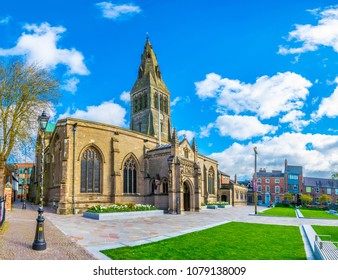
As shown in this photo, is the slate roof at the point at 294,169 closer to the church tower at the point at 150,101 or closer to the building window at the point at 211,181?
the building window at the point at 211,181

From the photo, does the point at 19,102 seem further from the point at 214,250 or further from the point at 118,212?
the point at 214,250

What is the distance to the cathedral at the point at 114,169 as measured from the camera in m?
27.7

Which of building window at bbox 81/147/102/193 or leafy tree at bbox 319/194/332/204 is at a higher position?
building window at bbox 81/147/102/193

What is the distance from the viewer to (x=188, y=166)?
34719 millimetres

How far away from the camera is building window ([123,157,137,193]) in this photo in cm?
3334

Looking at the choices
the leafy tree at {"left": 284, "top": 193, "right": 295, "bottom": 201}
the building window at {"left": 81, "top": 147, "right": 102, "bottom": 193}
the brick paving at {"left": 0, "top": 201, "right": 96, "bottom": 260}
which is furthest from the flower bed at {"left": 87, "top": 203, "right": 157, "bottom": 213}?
the leafy tree at {"left": 284, "top": 193, "right": 295, "bottom": 201}

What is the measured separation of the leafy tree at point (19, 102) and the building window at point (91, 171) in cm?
734

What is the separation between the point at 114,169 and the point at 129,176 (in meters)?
3.43

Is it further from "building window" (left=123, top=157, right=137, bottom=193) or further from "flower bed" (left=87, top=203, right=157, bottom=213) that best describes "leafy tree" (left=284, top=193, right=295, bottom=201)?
"flower bed" (left=87, top=203, right=157, bottom=213)

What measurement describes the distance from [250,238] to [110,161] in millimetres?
20641

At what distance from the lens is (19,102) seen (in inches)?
840

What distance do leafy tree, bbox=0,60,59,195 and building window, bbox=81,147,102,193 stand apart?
7345mm

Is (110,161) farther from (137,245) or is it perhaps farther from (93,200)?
(137,245)

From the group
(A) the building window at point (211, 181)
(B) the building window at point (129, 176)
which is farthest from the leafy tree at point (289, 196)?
(B) the building window at point (129, 176)
